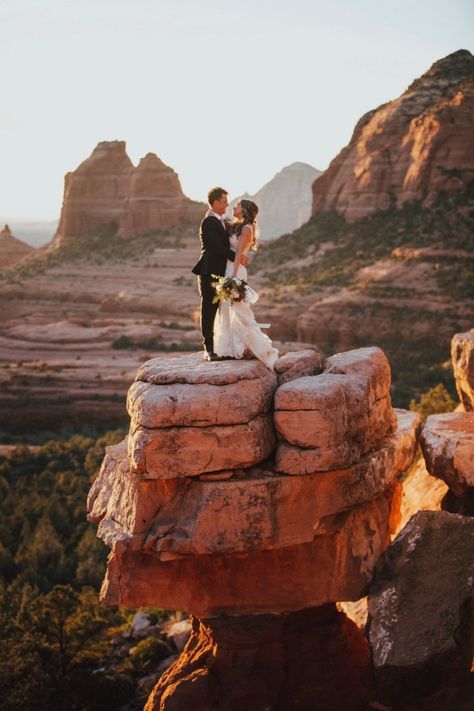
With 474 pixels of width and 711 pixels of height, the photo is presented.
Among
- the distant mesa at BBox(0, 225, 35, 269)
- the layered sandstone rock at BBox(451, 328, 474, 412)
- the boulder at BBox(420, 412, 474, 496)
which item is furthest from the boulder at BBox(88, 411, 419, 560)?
the distant mesa at BBox(0, 225, 35, 269)

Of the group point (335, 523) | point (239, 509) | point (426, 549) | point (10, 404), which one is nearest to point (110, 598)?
point (239, 509)

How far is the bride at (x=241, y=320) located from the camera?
978cm

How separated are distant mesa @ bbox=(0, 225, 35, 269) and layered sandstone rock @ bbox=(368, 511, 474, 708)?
76.8m

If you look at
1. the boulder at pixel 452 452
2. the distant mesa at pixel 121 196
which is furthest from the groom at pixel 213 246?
the distant mesa at pixel 121 196

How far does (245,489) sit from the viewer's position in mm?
8500

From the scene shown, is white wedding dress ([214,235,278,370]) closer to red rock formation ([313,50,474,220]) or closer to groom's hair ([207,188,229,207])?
groom's hair ([207,188,229,207])

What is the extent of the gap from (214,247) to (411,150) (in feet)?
151

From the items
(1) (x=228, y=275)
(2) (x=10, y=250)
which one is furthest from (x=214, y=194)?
→ (2) (x=10, y=250)

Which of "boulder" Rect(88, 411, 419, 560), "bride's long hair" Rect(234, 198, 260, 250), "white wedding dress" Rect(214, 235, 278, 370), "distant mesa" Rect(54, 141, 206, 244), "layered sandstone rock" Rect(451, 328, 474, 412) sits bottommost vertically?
"boulder" Rect(88, 411, 419, 560)

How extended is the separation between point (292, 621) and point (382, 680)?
174 cm

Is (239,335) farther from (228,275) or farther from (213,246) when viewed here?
(213,246)

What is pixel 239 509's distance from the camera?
334 inches

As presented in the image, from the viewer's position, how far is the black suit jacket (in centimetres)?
1009

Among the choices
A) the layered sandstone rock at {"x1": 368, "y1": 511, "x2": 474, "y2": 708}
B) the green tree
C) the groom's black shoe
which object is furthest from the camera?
the green tree
